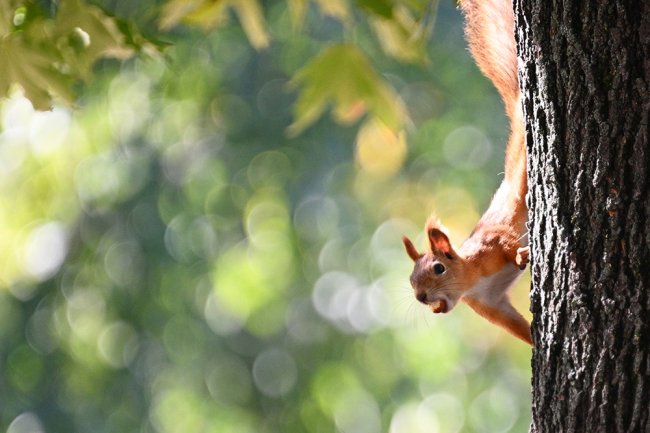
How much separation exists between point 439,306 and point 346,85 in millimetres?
622

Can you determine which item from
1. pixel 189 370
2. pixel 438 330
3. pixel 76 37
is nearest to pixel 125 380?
pixel 189 370

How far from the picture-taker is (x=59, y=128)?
6.02m

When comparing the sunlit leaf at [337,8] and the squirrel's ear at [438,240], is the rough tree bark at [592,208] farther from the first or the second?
the sunlit leaf at [337,8]

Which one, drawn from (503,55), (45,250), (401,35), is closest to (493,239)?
(503,55)

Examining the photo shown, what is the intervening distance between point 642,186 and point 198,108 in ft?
16.5

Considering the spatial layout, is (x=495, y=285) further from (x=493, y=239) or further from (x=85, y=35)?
(x=85, y=35)

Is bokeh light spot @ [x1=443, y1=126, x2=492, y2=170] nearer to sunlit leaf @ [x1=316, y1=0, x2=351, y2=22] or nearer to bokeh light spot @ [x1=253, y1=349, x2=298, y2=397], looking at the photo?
bokeh light spot @ [x1=253, y1=349, x2=298, y2=397]

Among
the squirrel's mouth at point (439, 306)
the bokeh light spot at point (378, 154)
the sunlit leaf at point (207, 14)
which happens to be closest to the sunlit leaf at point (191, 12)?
the sunlit leaf at point (207, 14)

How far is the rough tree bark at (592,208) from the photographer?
1.38 metres

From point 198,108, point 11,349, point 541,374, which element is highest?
point 541,374

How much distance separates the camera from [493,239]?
207 cm

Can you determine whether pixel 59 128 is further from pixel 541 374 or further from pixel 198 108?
pixel 541 374

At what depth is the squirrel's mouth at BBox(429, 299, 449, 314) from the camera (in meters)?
2.11

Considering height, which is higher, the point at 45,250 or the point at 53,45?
the point at 53,45
